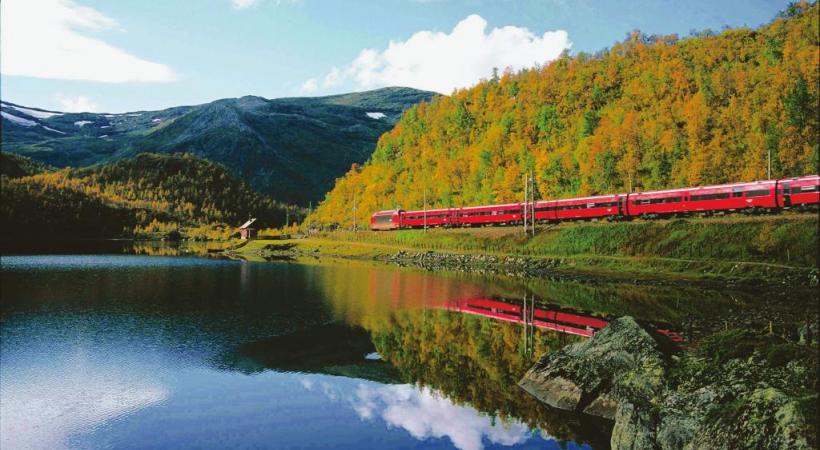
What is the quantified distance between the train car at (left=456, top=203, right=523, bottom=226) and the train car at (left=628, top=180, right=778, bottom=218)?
2175 centimetres

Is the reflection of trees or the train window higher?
the train window

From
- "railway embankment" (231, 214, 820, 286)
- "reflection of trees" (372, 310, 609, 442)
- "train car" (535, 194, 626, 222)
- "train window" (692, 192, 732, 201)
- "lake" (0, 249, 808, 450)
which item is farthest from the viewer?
"train car" (535, 194, 626, 222)

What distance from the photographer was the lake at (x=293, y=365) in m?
21.0

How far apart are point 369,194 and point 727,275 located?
144637 mm

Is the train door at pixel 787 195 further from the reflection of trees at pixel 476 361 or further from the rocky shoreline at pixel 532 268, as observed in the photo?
the reflection of trees at pixel 476 361

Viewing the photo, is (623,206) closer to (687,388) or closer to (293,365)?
(293,365)

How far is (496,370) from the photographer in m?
28.3

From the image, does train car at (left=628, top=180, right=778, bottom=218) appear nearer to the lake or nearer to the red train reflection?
the lake

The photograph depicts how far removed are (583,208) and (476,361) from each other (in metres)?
64.3

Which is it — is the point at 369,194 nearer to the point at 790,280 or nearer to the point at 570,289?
the point at 570,289

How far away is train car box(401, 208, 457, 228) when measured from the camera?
373 ft

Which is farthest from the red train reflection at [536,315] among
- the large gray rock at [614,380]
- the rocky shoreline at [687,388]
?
the rocky shoreline at [687,388]

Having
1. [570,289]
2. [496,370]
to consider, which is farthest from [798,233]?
[496,370]

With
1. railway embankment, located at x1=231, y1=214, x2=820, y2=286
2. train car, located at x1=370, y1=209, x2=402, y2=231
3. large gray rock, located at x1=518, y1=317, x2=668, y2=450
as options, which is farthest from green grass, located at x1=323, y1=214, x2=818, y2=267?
large gray rock, located at x1=518, y1=317, x2=668, y2=450
